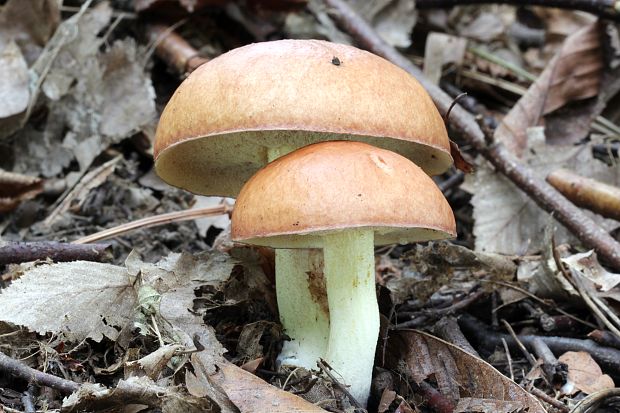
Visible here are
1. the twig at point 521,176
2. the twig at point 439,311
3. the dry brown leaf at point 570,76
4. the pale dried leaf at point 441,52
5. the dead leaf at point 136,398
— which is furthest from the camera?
the pale dried leaf at point 441,52

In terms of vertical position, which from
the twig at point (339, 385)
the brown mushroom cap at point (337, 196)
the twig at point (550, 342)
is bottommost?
the twig at point (550, 342)

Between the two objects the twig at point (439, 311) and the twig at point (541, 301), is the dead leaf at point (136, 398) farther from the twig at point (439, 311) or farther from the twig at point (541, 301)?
the twig at point (541, 301)

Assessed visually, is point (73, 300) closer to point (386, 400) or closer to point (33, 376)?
point (33, 376)

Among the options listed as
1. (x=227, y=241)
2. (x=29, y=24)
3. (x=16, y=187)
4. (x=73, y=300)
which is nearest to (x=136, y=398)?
(x=73, y=300)

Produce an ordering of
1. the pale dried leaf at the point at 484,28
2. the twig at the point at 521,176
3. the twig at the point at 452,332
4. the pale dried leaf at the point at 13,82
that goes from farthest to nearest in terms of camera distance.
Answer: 1. the pale dried leaf at the point at 484,28
2. the pale dried leaf at the point at 13,82
3. the twig at the point at 521,176
4. the twig at the point at 452,332

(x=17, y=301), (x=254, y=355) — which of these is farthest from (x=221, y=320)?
(x=17, y=301)

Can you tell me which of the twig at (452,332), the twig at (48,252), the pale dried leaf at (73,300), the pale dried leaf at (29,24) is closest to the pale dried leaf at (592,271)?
the twig at (452,332)

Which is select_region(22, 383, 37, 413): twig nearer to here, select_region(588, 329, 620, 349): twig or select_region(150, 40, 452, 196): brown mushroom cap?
select_region(150, 40, 452, 196): brown mushroom cap

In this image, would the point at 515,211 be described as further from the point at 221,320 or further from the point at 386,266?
the point at 221,320
